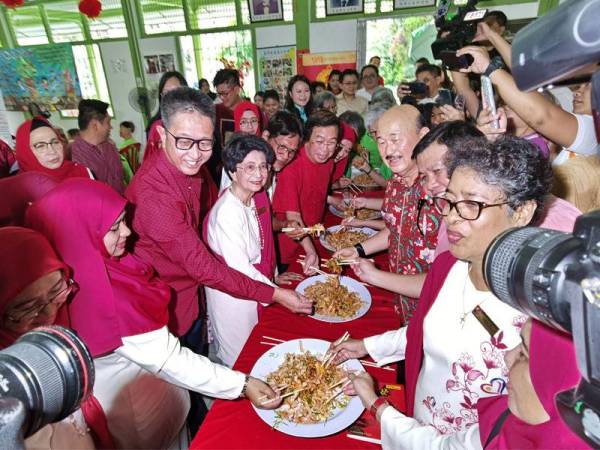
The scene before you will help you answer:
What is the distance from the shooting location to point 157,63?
8.82 m

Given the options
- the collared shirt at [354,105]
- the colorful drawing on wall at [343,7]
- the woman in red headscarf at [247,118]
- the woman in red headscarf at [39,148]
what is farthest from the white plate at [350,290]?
the colorful drawing on wall at [343,7]

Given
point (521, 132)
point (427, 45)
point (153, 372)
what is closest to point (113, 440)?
point (153, 372)

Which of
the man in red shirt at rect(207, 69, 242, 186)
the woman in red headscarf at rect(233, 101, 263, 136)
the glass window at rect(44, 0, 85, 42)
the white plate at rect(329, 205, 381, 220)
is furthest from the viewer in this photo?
the glass window at rect(44, 0, 85, 42)

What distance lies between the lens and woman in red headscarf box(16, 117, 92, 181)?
2.93 m

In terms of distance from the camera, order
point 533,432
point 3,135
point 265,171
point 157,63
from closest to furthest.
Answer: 1. point 533,432
2. point 265,171
3. point 3,135
4. point 157,63

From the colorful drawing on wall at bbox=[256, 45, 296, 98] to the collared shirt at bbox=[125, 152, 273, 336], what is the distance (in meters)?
6.92

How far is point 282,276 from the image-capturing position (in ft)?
7.64

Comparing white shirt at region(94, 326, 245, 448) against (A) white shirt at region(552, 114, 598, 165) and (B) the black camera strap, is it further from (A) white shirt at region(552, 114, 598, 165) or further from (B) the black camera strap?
(A) white shirt at region(552, 114, 598, 165)

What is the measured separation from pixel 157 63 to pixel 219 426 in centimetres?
955

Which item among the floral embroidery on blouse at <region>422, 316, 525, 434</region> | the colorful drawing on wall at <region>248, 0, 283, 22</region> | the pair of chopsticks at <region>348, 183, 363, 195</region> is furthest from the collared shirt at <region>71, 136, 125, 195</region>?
the colorful drawing on wall at <region>248, 0, 283, 22</region>

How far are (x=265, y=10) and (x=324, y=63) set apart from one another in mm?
1729

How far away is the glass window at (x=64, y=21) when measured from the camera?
8.66 meters

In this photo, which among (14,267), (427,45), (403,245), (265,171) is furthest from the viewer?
(427,45)

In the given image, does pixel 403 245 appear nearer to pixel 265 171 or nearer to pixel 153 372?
pixel 265 171
